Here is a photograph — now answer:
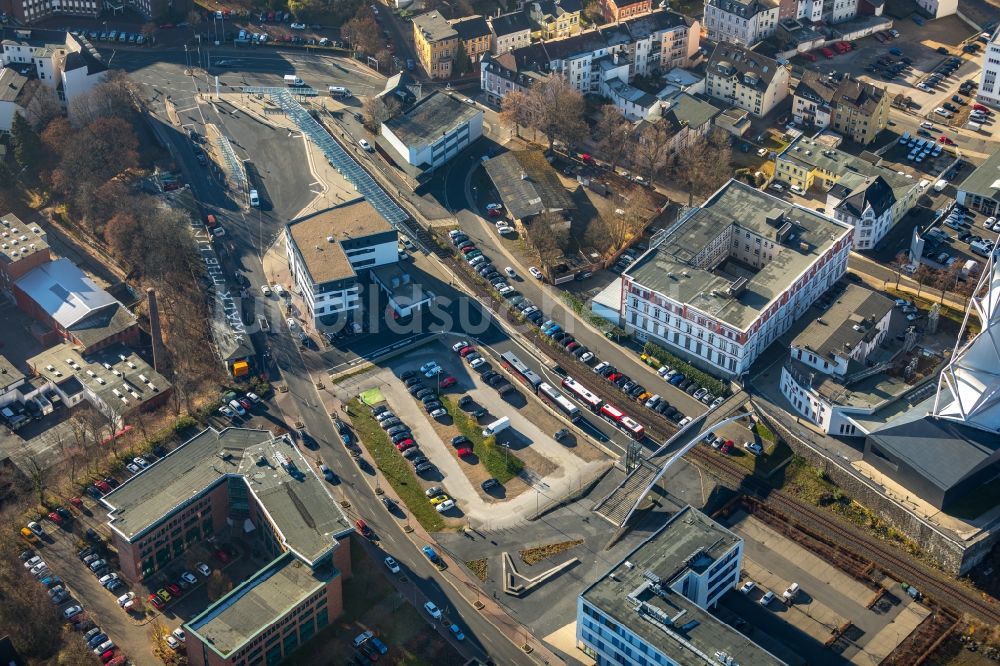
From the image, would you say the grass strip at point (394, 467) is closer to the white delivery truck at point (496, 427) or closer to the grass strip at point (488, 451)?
the grass strip at point (488, 451)

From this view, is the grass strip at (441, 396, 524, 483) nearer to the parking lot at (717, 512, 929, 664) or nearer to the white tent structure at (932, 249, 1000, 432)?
the parking lot at (717, 512, 929, 664)

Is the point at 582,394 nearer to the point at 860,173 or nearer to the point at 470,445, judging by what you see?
the point at 470,445

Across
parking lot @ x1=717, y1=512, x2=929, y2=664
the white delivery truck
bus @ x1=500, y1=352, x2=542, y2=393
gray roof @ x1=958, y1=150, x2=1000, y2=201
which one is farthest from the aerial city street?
gray roof @ x1=958, y1=150, x2=1000, y2=201

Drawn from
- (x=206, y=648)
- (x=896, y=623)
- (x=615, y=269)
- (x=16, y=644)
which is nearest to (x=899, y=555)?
(x=896, y=623)

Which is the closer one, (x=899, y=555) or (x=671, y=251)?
(x=899, y=555)

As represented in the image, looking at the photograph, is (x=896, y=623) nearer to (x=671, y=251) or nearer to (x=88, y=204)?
(x=671, y=251)

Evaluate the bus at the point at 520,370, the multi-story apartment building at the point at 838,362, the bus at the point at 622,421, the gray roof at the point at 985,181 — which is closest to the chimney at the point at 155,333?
the bus at the point at 520,370
